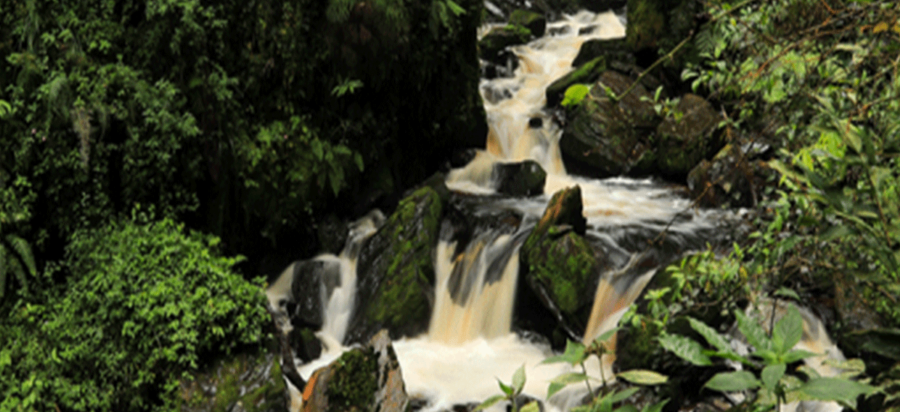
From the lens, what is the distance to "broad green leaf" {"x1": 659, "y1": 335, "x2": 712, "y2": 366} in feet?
4.51

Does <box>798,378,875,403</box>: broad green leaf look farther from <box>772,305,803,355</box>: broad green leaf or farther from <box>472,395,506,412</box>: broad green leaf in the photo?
<box>472,395,506,412</box>: broad green leaf

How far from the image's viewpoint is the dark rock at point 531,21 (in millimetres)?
17203

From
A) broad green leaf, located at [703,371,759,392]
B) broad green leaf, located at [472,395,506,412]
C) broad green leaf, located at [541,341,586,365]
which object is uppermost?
broad green leaf, located at [703,371,759,392]

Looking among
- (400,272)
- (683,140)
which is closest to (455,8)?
(400,272)

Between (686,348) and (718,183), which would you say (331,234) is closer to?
(718,183)

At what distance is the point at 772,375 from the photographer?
119 cm

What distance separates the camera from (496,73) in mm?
14484

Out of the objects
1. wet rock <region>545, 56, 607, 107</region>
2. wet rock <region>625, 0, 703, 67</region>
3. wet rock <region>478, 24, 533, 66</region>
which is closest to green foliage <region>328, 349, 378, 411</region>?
wet rock <region>545, 56, 607, 107</region>

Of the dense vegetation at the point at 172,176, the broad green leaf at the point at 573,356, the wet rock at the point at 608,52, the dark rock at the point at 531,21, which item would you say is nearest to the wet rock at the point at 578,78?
the wet rock at the point at 608,52

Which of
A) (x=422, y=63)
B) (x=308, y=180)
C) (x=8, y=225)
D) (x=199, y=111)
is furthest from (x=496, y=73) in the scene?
(x=8, y=225)

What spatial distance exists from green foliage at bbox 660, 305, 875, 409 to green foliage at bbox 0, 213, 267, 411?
515 cm

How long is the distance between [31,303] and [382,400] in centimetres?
366

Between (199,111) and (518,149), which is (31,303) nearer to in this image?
(199,111)

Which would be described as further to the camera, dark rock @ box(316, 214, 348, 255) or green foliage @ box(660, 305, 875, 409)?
dark rock @ box(316, 214, 348, 255)
